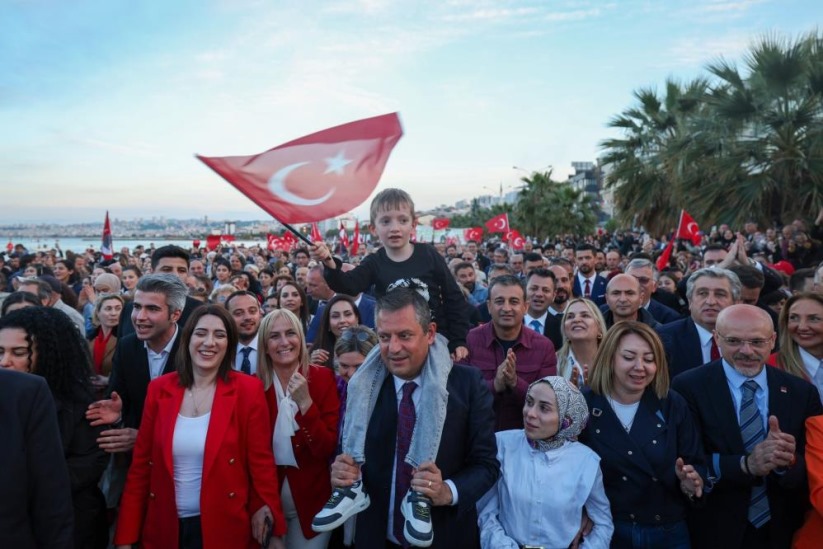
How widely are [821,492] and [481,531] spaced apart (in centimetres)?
182

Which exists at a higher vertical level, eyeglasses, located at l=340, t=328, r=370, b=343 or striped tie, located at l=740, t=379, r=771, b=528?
eyeglasses, located at l=340, t=328, r=370, b=343

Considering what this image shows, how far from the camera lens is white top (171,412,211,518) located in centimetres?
331

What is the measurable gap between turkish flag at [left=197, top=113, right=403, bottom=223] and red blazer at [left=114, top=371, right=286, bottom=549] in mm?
1358

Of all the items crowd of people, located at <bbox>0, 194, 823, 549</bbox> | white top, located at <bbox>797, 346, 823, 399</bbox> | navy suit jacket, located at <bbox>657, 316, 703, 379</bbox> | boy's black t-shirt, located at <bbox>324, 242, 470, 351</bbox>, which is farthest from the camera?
navy suit jacket, located at <bbox>657, 316, 703, 379</bbox>

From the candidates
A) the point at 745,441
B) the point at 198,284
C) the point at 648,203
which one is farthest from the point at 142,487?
the point at 648,203

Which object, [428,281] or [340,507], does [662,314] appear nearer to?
[428,281]

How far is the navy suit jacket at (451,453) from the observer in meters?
2.73

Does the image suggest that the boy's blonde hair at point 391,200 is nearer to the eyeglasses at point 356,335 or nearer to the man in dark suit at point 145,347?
the eyeglasses at point 356,335

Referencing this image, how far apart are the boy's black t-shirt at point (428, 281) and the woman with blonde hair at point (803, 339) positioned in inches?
91.0

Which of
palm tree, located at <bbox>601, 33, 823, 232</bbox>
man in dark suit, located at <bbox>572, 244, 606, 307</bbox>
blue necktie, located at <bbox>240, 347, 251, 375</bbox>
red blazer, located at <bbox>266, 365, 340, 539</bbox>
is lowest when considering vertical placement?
red blazer, located at <bbox>266, 365, 340, 539</bbox>

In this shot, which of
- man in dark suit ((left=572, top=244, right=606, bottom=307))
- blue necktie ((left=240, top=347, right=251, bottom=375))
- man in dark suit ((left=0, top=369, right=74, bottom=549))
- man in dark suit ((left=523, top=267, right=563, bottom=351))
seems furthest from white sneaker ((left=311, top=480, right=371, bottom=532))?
man in dark suit ((left=572, top=244, right=606, bottom=307))

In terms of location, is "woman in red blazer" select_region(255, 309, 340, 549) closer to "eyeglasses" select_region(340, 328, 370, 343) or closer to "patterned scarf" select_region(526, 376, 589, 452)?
"eyeglasses" select_region(340, 328, 370, 343)

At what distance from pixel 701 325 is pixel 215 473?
158 inches

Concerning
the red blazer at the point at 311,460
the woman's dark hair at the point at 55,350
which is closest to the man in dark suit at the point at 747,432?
the red blazer at the point at 311,460
